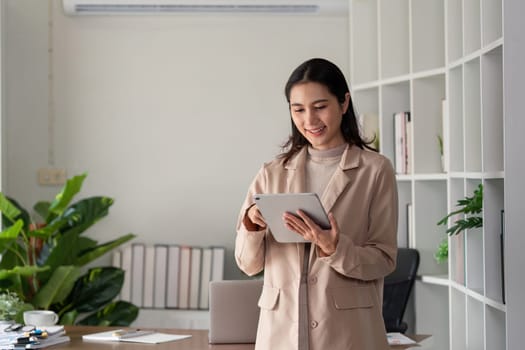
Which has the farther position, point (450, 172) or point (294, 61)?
point (294, 61)

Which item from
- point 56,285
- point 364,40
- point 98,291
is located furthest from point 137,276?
point 364,40

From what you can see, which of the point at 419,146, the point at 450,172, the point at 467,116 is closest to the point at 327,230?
the point at 467,116

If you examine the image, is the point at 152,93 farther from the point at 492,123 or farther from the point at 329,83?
the point at 329,83

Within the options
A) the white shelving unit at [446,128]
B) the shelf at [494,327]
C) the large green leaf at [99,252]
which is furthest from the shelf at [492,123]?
the large green leaf at [99,252]

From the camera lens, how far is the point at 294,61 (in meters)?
5.11

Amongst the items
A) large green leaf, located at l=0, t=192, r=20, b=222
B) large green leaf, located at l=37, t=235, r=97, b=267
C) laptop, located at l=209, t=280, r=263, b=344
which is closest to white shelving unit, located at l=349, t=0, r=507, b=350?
laptop, located at l=209, t=280, r=263, b=344

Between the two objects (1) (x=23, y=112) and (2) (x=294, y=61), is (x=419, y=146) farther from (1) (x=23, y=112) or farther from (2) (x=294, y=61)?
(1) (x=23, y=112)

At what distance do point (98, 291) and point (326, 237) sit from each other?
9.47 ft

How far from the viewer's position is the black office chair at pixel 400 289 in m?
4.10

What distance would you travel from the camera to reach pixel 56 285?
14.4 feet

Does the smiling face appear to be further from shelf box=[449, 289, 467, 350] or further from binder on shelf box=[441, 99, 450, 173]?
shelf box=[449, 289, 467, 350]

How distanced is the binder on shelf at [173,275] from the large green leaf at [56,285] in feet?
2.15

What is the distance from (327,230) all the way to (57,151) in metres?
3.38

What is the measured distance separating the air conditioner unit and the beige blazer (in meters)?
2.96
